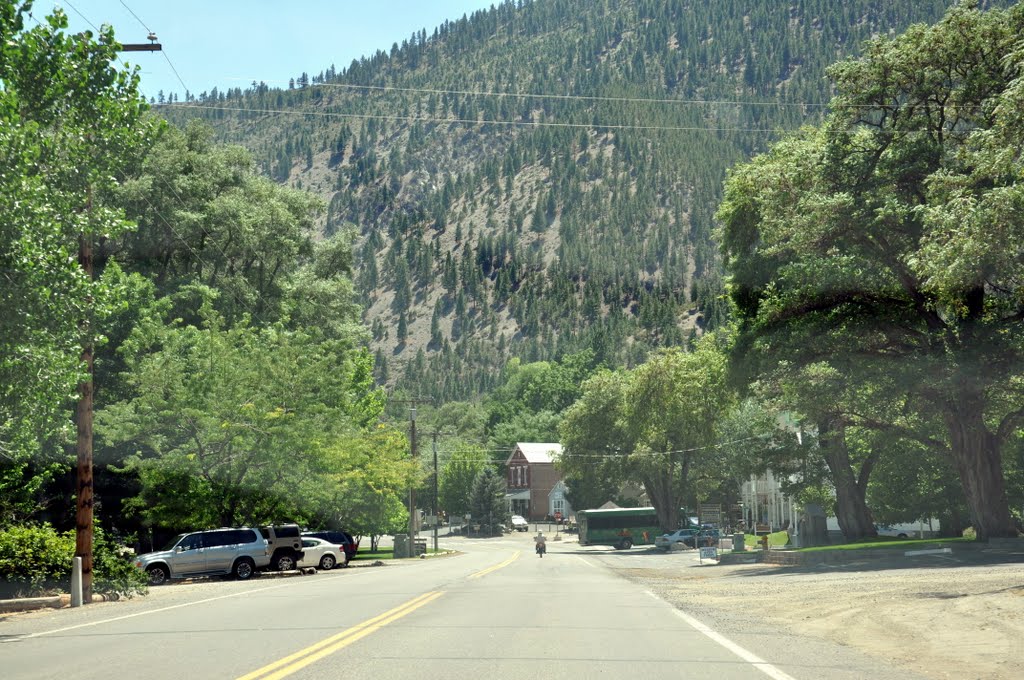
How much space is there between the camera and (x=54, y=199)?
2064cm

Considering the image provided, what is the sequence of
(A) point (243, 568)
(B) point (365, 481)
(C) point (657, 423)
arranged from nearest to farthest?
(A) point (243, 568) → (B) point (365, 481) → (C) point (657, 423)

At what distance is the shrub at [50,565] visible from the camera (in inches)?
968

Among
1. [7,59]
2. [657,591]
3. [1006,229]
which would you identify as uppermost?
[7,59]

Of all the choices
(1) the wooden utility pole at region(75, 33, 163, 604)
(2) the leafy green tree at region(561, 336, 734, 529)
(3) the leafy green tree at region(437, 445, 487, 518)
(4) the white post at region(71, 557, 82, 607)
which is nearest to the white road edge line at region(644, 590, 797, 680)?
(4) the white post at region(71, 557, 82, 607)

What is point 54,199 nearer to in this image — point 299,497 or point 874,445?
point 299,497

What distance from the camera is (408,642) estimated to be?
552 inches

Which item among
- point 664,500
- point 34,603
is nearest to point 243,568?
point 34,603

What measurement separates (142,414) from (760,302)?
76.6ft

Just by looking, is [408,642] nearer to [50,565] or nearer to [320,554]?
[50,565]

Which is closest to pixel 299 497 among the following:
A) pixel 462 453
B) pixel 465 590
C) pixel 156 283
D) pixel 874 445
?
pixel 156 283

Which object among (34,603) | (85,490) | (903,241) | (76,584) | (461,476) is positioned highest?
(903,241)

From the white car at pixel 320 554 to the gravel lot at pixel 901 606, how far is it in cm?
1646

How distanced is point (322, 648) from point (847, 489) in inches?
1750

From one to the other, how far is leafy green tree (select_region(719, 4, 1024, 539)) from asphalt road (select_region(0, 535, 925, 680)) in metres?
16.3
